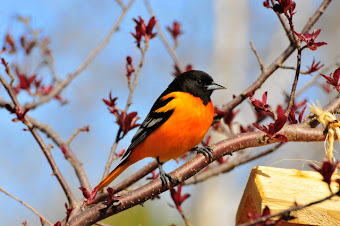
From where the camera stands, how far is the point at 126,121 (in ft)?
10.4

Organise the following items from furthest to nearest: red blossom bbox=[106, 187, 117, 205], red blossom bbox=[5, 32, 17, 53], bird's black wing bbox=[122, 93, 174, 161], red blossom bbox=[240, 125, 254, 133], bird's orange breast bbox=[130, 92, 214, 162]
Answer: red blossom bbox=[5, 32, 17, 53], red blossom bbox=[240, 125, 254, 133], bird's black wing bbox=[122, 93, 174, 161], bird's orange breast bbox=[130, 92, 214, 162], red blossom bbox=[106, 187, 117, 205]

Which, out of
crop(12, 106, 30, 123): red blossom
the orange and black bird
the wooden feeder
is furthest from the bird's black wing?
the wooden feeder

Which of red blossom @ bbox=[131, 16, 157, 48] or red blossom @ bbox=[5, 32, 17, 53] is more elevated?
red blossom @ bbox=[5, 32, 17, 53]

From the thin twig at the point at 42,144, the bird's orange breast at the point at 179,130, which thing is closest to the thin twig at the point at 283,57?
the bird's orange breast at the point at 179,130

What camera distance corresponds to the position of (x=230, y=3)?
1233 centimetres

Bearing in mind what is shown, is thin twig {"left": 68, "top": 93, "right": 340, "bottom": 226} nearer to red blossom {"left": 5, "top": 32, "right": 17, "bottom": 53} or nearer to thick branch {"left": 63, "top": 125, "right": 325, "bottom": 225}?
thick branch {"left": 63, "top": 125, "right": 325, "bottom": 225}

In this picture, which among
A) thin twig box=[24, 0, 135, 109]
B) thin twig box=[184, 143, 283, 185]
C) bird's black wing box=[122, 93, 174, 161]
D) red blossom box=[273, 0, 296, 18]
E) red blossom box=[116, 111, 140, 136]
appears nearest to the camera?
red blossom box=[273, 0, 296, 18]

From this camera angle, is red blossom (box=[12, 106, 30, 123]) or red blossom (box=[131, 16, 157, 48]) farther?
red blossom (box=[131, 16, 157, 48])

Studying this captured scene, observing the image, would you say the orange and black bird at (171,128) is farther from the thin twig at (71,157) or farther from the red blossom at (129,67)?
the red blossom at (129,67)

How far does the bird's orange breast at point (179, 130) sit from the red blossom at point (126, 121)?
1.12 feet

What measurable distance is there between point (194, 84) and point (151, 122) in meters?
Result: 0.55

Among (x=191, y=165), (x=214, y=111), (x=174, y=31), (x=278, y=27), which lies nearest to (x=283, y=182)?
(x=191, y=165)

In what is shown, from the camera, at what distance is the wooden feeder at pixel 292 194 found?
2.26 m

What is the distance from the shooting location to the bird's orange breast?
11.2 feet
